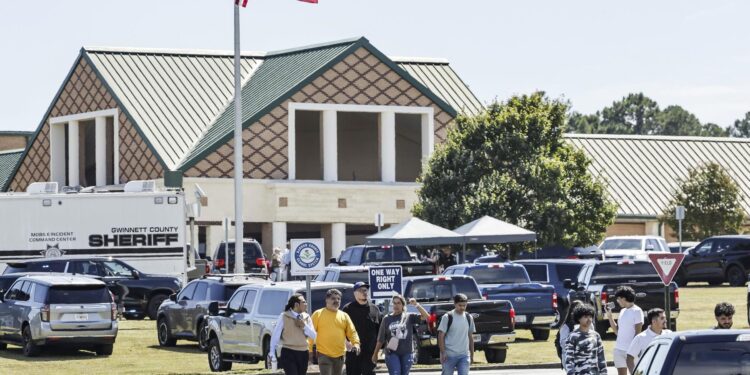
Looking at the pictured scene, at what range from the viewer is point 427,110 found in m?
70.6

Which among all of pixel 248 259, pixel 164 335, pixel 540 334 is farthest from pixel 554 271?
pixel 248 259

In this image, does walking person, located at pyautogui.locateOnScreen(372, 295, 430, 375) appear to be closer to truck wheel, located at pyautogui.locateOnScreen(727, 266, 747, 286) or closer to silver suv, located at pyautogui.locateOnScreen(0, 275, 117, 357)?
silver suv, located at pyautogui.locateOnScreen(0, 275, 117, 357)

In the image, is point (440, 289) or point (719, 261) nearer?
point (440, 289)

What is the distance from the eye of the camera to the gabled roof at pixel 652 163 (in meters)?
76.2

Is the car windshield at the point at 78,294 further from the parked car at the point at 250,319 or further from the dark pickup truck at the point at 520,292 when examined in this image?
the dark pickup truck at the point at 520,292

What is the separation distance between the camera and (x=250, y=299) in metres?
28.2

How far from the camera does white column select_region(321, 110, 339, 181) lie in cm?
6894

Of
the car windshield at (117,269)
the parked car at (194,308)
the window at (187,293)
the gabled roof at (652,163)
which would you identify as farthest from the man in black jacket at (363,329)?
the gabled roof at (652,163)

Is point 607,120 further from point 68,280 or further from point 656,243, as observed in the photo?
point 68,280

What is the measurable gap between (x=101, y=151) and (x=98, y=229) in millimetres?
27819

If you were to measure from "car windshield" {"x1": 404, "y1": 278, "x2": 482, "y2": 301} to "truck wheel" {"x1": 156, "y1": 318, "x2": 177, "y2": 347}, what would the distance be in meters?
6.68

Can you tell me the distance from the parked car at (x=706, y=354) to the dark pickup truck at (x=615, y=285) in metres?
19.9

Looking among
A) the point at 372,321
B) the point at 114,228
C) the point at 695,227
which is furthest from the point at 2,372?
the point at 695,227

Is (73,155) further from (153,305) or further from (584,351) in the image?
(584,351)
